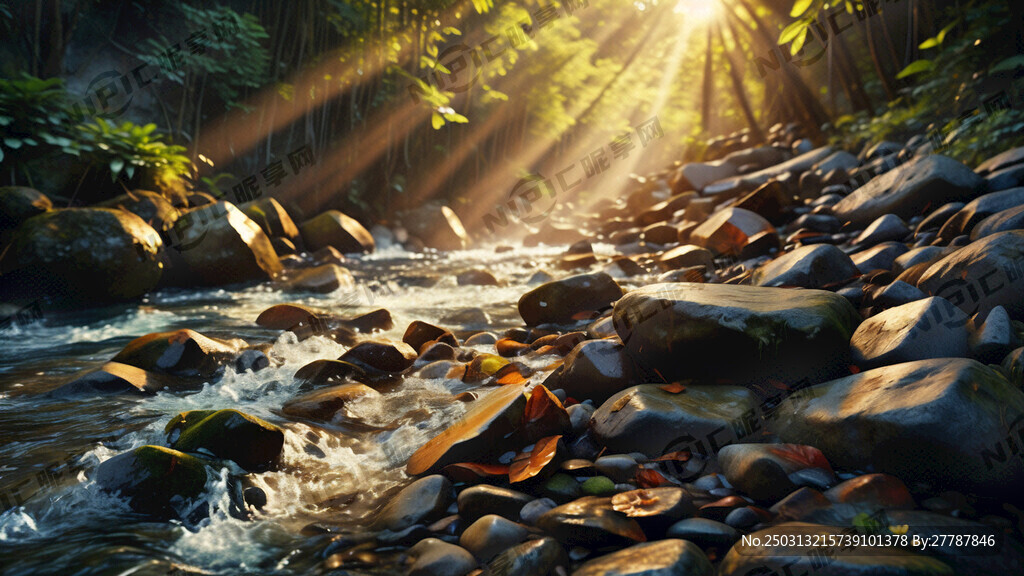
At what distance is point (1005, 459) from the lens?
74.3 inches

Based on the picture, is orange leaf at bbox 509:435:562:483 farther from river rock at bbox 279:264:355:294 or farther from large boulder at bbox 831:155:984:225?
river rock at bbox 279:264:355:294

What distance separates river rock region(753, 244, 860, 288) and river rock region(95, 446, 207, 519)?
3818 millimetres

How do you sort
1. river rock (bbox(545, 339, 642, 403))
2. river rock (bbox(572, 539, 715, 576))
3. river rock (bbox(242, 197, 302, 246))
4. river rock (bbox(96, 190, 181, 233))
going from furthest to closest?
river rock (bbox(242, 197, 302, 246)) < river rock (bbox(96, 190, 181, 233)) < river rock (bbox(545, 339, 642, 403)) < river rock (bbox(572, 539, 715, 576))

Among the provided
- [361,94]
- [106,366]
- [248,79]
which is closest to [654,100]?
[361,94]

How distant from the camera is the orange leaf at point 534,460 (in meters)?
2.33

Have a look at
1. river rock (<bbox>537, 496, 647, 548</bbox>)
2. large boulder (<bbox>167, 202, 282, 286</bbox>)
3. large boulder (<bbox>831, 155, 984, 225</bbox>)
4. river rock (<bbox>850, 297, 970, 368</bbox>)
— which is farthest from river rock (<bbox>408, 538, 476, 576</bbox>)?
large boulder (<bbox>167, 202, 282, 286</bbox>)

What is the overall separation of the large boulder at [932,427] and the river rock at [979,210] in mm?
2961

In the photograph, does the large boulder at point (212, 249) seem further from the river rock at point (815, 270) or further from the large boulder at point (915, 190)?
the large boulder at point (915, 190)

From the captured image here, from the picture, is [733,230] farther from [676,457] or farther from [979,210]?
[676,457]

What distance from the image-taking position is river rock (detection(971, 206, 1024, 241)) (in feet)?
12.4

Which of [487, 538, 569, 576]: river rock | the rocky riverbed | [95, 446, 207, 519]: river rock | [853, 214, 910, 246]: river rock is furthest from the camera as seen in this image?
[853, 214, 910, 246]: river rock

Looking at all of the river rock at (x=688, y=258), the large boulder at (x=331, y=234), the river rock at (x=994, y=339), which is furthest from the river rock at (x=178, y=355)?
the large boulder at (x=331, y=234)

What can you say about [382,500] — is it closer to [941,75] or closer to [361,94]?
[941,75]

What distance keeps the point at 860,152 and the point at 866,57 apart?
170 inches
